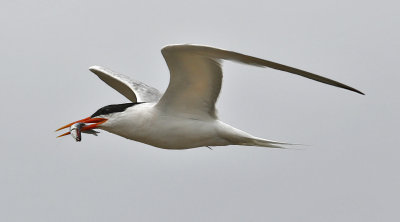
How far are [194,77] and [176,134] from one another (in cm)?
91

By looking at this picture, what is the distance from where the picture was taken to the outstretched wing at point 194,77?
31.5ft

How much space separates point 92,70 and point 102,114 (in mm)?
3886

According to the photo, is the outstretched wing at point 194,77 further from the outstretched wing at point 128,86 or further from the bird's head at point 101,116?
the outstretched wing at point 128,86

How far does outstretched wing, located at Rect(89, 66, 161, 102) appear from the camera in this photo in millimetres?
13170

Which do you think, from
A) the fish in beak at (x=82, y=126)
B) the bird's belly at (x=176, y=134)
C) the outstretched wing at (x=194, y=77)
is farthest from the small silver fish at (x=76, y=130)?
the outstretched wing at (x=194, y=77)

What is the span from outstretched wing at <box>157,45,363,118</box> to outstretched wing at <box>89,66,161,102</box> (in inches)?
73.5

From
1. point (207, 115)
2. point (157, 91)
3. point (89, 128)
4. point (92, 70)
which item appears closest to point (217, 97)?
point (207, 115)

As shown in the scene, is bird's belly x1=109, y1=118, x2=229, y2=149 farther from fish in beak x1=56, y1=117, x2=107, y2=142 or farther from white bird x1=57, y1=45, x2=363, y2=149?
fish in beak x1=56, y1=117, x2=107, y2=142

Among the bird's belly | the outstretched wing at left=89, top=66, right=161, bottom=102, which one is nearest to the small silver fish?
the bird's belly

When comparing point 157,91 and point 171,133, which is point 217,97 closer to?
point 171,133

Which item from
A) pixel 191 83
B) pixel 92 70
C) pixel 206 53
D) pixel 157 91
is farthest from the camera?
pixel 92 70

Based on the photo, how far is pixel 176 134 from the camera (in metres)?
11.0

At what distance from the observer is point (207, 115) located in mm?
11234

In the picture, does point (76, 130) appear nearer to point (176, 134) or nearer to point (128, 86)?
point (176, 134)
